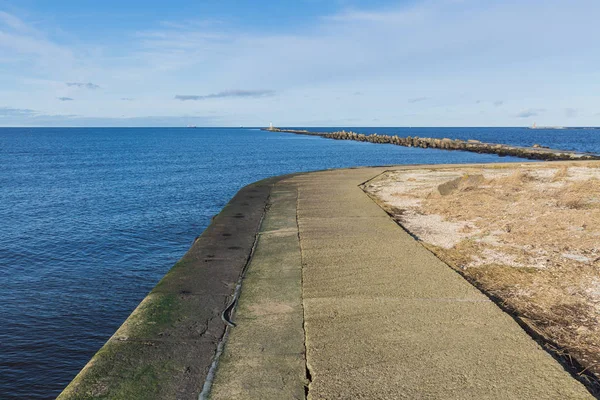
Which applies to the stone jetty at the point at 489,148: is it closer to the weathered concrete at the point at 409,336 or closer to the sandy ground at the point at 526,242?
the sandy ground at the point at 526,242

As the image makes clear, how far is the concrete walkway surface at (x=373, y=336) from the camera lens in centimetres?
392

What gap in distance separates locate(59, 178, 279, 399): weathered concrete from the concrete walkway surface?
0.97 feet

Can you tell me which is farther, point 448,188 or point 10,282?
point 448,188

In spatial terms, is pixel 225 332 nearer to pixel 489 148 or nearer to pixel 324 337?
pixel 324 337

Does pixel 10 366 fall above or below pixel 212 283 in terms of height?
below

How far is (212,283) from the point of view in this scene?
23.3ft

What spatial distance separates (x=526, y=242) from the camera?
348 inches

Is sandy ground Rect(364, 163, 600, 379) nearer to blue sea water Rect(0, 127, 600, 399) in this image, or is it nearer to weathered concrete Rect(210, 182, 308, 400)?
weathered concrete Rect(210, 182, 308, 400)

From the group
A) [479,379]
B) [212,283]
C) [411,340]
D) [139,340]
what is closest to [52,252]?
[212,283]

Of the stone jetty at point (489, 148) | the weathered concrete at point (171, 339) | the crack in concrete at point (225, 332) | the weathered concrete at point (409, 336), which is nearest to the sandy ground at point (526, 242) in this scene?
the weathered concrete at point (409, 336)

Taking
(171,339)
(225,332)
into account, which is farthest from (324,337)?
(171,339)

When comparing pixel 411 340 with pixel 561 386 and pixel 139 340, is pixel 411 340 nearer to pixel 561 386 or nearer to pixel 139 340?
pixel 561 386

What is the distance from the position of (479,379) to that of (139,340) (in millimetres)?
3523

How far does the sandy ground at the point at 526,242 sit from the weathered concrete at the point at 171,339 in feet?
12.0
